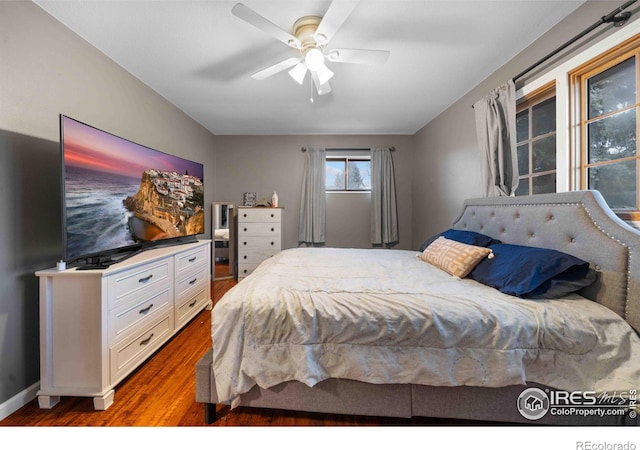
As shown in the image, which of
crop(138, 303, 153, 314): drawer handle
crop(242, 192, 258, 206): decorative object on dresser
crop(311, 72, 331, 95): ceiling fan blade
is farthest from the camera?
crop(242, 192, 258, 206): decorative object on dresser

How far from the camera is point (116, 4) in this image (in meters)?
1.51

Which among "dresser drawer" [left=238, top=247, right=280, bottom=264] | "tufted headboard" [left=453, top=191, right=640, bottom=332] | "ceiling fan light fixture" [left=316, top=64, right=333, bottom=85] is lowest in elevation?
"dresser drawer" [left=238, top=247, right=280, bottom=264]

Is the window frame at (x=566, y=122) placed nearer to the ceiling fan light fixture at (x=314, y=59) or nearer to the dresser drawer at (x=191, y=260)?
the ceiling fan light fixture at (x=314, y=59)

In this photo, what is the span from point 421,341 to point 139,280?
5.87 ft

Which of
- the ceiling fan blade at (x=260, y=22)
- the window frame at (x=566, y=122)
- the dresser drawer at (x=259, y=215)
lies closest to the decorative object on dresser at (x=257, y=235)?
the dresser drawer at (x=259, y=215)

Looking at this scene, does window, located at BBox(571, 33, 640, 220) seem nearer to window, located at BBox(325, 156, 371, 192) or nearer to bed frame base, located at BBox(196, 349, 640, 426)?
bed frame base, located at BBox(196, 349, 640, 426)

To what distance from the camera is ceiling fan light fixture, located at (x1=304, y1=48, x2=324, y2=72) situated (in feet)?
5.45

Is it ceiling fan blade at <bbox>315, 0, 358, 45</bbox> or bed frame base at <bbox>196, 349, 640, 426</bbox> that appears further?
ceiling fan blade at <bbox>315, 0, 358, 45</bbox>

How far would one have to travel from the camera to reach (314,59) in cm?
168

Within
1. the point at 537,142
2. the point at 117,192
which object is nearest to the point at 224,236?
the point at 117,192

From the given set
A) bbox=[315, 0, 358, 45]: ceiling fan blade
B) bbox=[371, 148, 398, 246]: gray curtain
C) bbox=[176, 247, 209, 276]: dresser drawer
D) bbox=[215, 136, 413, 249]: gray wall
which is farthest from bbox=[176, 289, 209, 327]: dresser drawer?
bbox=[371, 148, 398, 246]: gray curtain

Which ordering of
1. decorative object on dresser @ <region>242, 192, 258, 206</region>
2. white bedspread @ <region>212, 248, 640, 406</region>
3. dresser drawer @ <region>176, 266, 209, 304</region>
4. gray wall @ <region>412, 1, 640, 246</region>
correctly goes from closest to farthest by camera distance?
white bedspread @ <region>212, 248, 640, 406</region>
gray wall @ <region>412, 1, 640, 246</region>
dresser drawer @ <region>176, 266, 209, 304</region>
decorative object on dresser @ <region>242, 192, 258, 206</region>

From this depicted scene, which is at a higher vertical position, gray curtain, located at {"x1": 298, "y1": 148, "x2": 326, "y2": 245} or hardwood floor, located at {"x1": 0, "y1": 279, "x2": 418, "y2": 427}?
gray curtain, located at {"x1": 298, "y1": 148, "x2": 326, "y2": 245}

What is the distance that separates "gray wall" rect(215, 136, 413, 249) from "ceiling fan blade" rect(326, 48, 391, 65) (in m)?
2.35
